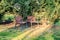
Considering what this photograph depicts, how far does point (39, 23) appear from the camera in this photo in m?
19.2

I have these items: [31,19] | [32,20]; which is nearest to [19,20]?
[31,19]

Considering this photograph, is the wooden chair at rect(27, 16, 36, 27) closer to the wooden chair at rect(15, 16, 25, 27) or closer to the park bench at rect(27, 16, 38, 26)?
the park bench at rect(27, 16, 38, 26)

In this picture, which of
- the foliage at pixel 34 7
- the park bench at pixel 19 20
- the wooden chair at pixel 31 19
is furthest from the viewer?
the wooden chair at pixel 31 19

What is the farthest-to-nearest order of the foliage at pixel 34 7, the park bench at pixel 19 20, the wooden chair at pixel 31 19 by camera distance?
the wooden chair at pixel 31 19
the park bench at pixel 19 20
the foliage at pixel 34 7

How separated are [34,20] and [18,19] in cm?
170

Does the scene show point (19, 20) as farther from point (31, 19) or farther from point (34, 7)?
point (34, 7)

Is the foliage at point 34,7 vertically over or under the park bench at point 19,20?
over

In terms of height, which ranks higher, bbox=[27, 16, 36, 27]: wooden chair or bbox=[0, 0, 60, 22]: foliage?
bbox=[0, 0, 60, 22]: foliage

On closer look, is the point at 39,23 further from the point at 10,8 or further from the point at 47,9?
the point at 10,8

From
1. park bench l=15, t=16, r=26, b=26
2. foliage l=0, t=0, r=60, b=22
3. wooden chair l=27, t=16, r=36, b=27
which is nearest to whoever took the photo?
foliage l=0, t=0, r=60, b=22

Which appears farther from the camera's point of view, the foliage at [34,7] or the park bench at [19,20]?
the park bench at [19,20]

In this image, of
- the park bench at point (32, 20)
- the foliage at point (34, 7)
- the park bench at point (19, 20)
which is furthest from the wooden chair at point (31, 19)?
the park bench at point (19, 20)

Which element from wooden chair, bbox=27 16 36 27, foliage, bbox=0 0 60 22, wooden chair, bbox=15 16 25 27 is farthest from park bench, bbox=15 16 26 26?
wooden chair, bbox=27 16 36 27

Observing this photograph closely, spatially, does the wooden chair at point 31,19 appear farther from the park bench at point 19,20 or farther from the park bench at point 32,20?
the park bench at point 19,20
